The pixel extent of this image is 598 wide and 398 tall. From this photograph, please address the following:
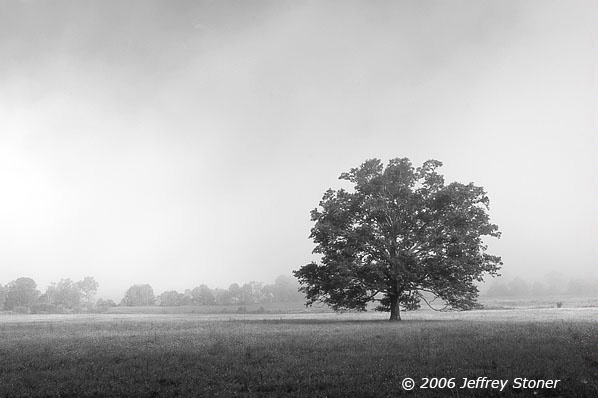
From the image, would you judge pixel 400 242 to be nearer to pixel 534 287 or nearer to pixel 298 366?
pixel 298 366

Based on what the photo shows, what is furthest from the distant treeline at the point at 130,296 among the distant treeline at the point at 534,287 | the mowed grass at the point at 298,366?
the mowed grass at the point at 298,366

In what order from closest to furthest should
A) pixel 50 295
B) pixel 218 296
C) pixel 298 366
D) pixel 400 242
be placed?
pixel 298 366 → pixel 400 242 → pixel 50 295 → pixel 218 296

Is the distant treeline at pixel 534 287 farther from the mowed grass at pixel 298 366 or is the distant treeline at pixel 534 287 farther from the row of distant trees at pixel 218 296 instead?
the mowed grass at pixel 298 366

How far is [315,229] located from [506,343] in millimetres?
22973

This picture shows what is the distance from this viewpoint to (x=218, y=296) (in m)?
164

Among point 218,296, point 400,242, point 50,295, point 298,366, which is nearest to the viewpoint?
point 298,366

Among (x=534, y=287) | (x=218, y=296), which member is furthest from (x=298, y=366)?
(x=534, y=287)

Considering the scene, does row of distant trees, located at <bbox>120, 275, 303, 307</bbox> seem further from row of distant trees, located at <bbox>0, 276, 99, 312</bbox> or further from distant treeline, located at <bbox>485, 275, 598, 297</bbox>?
distant treeline, located at <bbox>485, 275, 598, 297</bbox>

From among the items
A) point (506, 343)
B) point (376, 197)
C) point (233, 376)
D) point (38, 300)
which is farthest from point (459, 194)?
point (38, 300)

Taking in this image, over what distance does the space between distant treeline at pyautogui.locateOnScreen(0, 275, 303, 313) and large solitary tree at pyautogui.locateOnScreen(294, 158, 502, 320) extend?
11921 cm

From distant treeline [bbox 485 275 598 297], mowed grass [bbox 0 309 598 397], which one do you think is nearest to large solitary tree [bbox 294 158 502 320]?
mowed grass [bbox 0 309 598 397]

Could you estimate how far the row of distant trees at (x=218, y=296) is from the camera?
525 feet

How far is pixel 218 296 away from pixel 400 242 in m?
138

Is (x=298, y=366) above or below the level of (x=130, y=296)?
above
